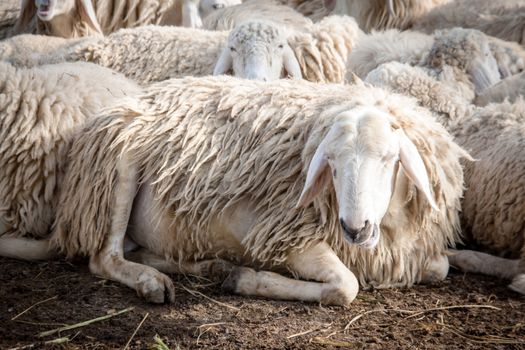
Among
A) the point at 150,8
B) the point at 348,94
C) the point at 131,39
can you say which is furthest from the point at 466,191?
the point at 150,8

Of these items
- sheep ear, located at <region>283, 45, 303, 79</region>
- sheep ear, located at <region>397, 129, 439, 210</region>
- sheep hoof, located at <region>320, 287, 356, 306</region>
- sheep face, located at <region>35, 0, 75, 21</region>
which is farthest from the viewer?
sheep face, located at <region>35, 0, 75, 21</region>

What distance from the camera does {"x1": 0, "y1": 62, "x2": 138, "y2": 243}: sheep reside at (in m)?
4.72

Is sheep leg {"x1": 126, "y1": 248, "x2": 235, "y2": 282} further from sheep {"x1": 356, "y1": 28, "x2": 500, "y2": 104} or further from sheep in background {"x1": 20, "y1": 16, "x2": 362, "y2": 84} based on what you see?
sheep {"x1": 356, "y1": 28, "x2": 500, "y2": 104}

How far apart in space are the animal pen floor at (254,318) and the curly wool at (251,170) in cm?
19

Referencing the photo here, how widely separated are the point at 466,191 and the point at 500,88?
37.8 inches

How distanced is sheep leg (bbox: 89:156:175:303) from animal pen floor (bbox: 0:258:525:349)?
55 mm

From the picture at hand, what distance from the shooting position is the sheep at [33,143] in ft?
15.5

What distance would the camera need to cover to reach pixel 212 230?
434cm

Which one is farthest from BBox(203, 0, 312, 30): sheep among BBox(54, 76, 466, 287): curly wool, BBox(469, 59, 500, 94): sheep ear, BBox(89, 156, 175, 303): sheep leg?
BBox(89, 156, 175, 303): sheep leg

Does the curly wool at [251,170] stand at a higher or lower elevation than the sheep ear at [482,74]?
lower

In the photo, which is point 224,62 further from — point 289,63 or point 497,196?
point 497,196

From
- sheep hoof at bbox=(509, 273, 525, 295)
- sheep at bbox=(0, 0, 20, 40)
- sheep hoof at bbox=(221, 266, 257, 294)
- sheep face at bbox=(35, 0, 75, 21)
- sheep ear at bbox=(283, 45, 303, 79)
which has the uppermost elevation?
sheep ear at bbox=(283, 45, 303, 79)

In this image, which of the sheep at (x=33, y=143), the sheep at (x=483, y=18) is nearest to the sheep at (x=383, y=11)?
the sheep at (x=483, y=18)

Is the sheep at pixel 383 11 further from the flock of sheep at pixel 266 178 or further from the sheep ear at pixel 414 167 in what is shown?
the sheep ear at pixel 414 167
